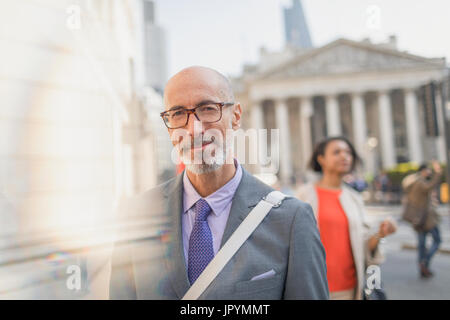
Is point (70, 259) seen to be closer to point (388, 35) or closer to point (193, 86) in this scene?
point (193, 86)

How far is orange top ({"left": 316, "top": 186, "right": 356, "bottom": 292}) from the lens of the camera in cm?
273

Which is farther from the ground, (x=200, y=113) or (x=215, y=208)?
(x=200, y=113)

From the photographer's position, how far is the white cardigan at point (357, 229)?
2789mm

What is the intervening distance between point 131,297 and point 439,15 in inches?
98.5

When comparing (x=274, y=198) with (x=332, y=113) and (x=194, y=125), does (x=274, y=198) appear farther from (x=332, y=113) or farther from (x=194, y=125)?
(x=332, y=113)

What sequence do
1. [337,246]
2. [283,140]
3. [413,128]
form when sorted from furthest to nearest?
[413,128], [283,140], [337,246]

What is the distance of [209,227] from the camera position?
1.54 metres

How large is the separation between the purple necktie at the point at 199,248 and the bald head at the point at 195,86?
19.3 inches

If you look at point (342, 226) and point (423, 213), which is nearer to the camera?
point (342, 226)

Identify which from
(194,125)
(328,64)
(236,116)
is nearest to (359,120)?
(328,64)

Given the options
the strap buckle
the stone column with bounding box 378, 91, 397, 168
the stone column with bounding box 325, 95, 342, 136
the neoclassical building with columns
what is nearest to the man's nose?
the strap buckle

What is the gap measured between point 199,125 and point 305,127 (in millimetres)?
46703
